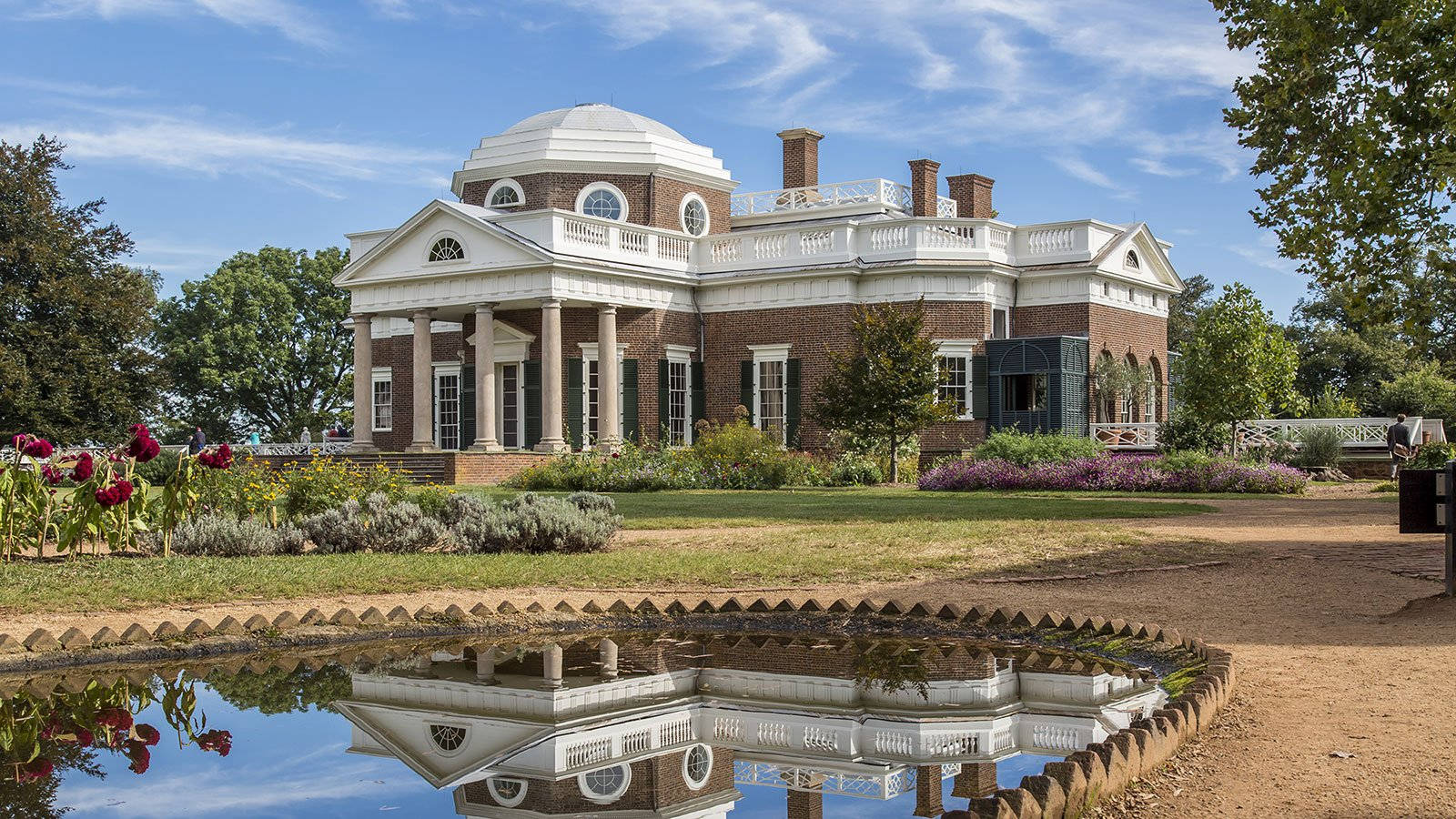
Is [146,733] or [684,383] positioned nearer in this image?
[146,733]

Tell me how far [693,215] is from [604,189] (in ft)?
8.84

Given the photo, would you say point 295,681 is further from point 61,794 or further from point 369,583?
point 369,583

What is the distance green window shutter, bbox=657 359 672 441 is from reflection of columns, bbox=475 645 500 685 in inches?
975

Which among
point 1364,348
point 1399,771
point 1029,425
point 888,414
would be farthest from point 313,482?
point 1364,348

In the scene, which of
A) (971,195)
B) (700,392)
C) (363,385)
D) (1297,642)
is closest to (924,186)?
(971,195)

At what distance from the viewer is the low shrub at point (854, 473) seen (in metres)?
28.4

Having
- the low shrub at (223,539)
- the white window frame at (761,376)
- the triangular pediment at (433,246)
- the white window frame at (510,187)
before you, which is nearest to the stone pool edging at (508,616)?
the low shrub at (223,539)

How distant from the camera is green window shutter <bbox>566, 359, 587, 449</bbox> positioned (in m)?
33.9

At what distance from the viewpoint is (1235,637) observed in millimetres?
9391

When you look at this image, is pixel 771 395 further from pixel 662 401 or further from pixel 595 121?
pixel 595 121

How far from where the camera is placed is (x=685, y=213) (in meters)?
38.1

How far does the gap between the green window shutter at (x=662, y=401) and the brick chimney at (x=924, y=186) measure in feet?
26.0

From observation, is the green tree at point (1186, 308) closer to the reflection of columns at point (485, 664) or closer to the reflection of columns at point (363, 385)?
the reflection of columns at point (363, 385)

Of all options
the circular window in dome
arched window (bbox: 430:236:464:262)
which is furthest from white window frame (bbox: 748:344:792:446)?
the circular window in dome
